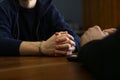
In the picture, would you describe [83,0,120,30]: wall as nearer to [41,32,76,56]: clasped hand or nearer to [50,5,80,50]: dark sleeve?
[50,5,80,50]: dark sleeve

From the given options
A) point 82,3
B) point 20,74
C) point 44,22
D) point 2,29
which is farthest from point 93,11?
point 20,74

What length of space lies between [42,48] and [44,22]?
1.39 ft

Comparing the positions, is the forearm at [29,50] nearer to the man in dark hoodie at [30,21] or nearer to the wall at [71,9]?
the man in dark hoodie at [30,21]

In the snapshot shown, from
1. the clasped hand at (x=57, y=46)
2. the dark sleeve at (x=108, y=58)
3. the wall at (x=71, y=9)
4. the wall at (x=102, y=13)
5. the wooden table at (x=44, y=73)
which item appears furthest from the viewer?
the wall at (x=71, y=9)

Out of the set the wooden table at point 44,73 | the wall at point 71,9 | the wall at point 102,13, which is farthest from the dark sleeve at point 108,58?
the wall at point 71,9

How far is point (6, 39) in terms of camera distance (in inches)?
47.3

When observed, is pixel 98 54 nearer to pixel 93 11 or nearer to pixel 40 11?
pixel 40 11

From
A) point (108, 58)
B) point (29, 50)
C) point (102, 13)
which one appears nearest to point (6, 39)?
point (29, 50)

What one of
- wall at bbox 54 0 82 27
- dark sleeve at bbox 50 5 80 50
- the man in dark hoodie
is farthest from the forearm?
wall at bbox 54 0 82 27

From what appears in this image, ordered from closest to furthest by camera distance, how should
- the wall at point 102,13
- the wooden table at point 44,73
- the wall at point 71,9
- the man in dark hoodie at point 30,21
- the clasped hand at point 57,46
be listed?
the wooden table at point 44,73
the clasped hand at point 57,46
the man in dark hoodie at point 30,21
the wall at point 102,13
the wall at point 71,9

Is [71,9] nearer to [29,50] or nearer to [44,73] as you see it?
[29,50]

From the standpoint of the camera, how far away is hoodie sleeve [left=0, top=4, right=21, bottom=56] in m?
1.16

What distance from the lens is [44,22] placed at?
60.7 inches

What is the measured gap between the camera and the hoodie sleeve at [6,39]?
1159mm
